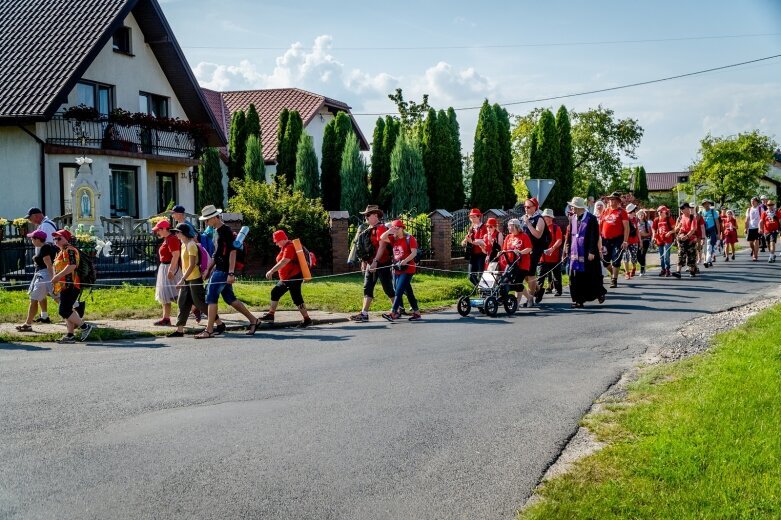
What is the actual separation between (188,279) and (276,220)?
29.8 feet

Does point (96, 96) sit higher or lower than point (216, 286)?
higher

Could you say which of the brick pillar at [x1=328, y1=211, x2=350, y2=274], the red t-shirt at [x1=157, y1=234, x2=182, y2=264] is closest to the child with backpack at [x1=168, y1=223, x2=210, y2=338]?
the red t-shirt at [x1=157, y1=234, x2=182, y2=264]

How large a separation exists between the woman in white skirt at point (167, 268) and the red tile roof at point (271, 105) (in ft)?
98.5

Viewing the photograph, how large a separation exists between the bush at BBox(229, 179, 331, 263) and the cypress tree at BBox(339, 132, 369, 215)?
Answer: 289 inches

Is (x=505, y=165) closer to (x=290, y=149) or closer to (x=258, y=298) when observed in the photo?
(x=290, y=149)

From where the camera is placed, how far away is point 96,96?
28703 millimetres

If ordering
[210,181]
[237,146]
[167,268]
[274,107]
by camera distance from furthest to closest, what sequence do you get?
[274,107], [237,146], [210,181], [167,268]

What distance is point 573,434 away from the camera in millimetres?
6727

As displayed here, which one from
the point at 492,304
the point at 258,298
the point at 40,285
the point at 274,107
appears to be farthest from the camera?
the point at 274,107

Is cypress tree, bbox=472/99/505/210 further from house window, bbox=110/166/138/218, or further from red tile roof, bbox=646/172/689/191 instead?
red tile roof, bbox=646/172/689/191

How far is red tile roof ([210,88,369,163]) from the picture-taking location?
44688 millimetres

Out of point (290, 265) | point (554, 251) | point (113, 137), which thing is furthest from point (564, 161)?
point (290, 265)

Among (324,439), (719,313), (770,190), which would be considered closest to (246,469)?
(324,439)

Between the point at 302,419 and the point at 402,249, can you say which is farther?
the point at 402,249
